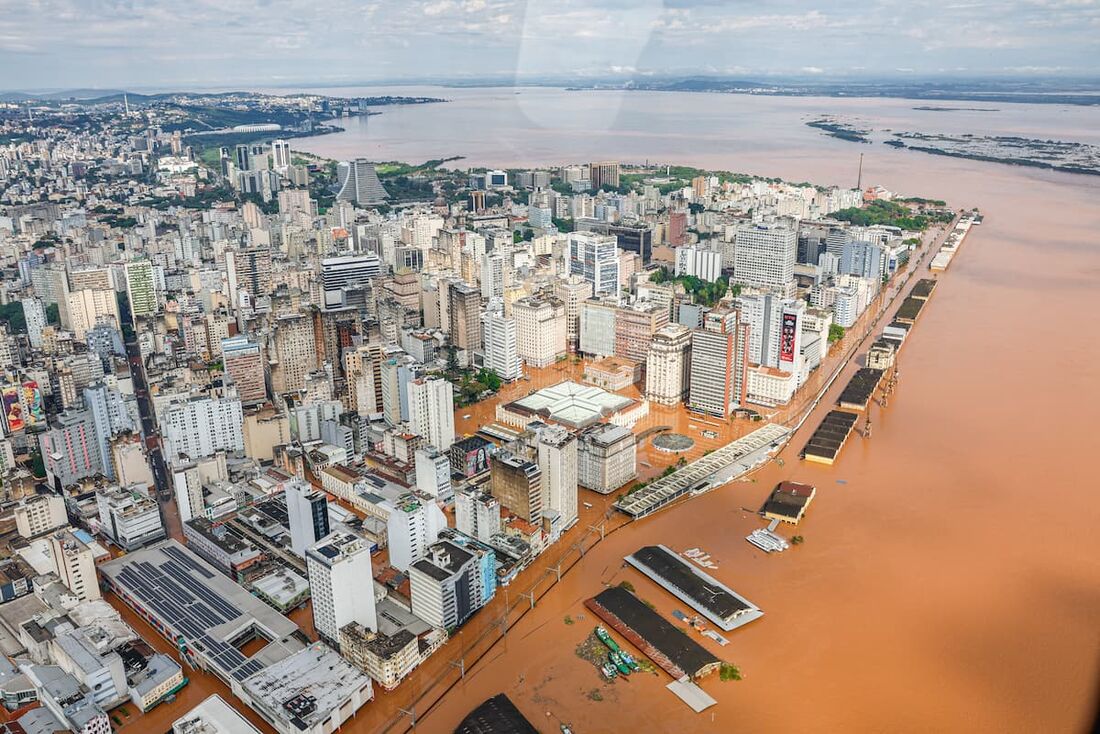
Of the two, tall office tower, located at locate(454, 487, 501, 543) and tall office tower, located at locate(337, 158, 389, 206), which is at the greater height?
tall office tower, located at locate(337, 158, 389, 206)

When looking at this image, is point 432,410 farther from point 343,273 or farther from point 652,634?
point 343,273

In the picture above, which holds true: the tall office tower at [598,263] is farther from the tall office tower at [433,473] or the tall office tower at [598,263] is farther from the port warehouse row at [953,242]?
the port warehouse row at [953,242]

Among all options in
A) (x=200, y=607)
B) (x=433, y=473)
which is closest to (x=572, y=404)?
(x=433, y=473)

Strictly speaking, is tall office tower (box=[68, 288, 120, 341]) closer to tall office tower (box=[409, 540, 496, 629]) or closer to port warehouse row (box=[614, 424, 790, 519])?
tall office tower (box=[409, 540, 496, 629])

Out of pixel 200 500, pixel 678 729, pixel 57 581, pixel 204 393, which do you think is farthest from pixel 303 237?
pixel 678 729

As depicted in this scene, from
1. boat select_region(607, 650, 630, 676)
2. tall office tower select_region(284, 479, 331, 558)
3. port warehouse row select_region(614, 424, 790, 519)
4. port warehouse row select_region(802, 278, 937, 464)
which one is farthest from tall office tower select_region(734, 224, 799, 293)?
boat select_region(607, 650, 630, 676)

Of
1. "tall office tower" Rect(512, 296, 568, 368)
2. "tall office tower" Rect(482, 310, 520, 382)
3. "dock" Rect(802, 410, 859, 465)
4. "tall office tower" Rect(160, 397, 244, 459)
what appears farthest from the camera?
"tall office tower" Rect(512, 296, 568, 368)

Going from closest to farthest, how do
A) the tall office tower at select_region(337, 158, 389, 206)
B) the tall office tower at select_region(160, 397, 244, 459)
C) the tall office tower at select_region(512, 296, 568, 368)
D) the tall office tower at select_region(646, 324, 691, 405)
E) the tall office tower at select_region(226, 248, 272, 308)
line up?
the tall office tower at select_region(160, 397, 244, 459) → the tall office tower at select_region(646, 324, 691, 405) → the tall office tower at select_region(512, 296, 568, 368) → the tall office tower at select_region(226, 248, 272, 308) → the tall office tower at select_region(337, 158, 389, 206)
